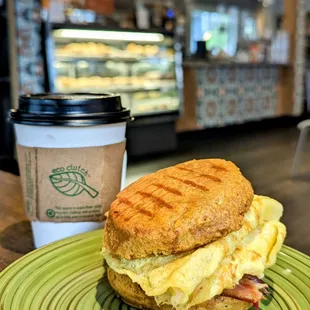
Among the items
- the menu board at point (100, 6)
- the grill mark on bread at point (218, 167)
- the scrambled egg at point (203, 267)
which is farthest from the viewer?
the menu board at point (100, 6)

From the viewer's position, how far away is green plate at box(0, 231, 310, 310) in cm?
74

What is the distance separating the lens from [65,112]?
966mm

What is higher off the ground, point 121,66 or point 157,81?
point 121,66

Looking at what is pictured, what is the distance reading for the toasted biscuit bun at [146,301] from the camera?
0.72 metres

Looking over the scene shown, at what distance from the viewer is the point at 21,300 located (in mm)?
722

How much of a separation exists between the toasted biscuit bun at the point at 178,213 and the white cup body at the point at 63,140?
232 millimetres

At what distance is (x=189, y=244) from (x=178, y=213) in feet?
0.16

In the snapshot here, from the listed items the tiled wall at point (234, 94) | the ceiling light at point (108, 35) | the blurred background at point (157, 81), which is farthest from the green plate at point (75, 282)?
the tiled wall at point (234, 94)

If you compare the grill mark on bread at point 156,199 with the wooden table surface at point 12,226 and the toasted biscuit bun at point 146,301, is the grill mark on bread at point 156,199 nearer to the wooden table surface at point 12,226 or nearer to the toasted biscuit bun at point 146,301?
the toasted biscuit bun at point 146,301

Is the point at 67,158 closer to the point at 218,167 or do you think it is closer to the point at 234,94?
the point at 218,167

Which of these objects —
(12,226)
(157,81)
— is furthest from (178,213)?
(157,81)

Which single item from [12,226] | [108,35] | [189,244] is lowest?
[12,226]

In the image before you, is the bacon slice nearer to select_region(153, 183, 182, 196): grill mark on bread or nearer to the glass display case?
select_region(153, 183, 182, 196): grill mark on bread

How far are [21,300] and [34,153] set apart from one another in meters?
0.37
